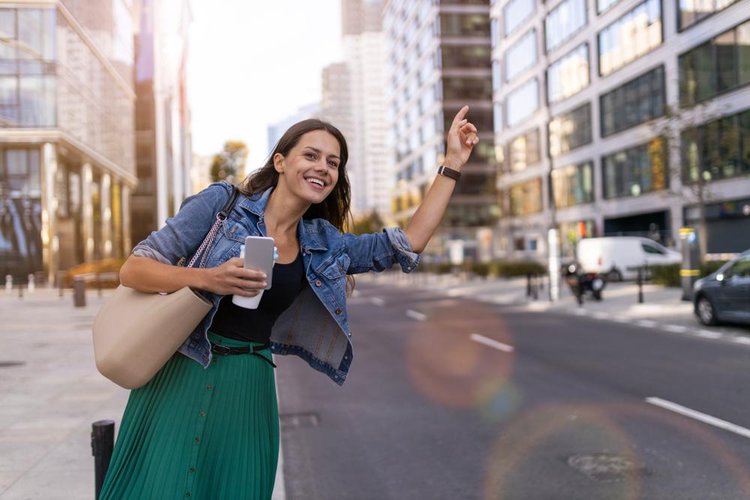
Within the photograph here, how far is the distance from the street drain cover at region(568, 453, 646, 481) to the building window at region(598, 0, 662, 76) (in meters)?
33.1

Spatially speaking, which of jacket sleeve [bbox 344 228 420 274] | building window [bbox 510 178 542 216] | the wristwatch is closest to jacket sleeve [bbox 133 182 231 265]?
jacket sleeve [bbox 344 228 420 274]

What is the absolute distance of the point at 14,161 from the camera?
39656mm

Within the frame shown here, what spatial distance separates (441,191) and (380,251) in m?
0.32

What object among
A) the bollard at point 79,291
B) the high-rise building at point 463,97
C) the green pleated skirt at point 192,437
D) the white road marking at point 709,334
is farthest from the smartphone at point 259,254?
the high-rise building at point 463,97

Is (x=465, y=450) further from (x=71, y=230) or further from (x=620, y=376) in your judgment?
(x=71, y=230)

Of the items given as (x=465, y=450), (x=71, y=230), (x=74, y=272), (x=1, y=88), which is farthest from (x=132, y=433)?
(x=71, y=230)

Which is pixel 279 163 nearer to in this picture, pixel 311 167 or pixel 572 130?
pixel 311 167

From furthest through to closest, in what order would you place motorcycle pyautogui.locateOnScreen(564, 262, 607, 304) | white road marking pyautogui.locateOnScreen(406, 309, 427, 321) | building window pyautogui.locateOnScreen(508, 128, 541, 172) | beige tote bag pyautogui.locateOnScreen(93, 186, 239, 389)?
building window pyautogui.locateOnScreen(508, 128, 541, 172) → motorcycle pyautogui.locateOnScreen(564, 262, 607, 304) → white road marking pyautogui.locateOnScreen(406, 309, 427, 321) → beige tote bag pyautogui.locateOnScreen(93, 186, 239, 389)

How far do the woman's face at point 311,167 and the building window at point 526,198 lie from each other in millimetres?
48922

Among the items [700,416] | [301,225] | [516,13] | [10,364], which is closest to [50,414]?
[10,364]

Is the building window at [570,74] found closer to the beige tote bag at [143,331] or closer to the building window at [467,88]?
the building window at [467,88]

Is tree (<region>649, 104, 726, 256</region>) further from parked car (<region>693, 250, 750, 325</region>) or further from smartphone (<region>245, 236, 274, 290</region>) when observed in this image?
smartphone (<region>245, 236, 274, 290</region>)

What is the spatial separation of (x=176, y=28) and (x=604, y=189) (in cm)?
2599

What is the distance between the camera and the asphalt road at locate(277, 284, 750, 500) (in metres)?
4.72
